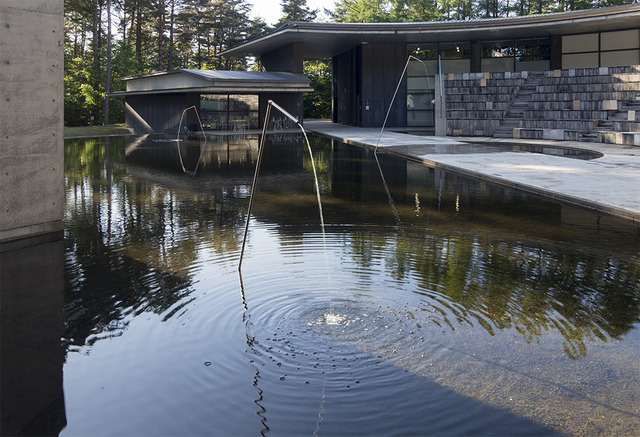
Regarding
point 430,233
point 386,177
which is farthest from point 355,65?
point 430,233

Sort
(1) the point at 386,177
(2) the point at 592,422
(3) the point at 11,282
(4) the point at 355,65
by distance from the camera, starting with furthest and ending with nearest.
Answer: (4) the point at 355,65
(1) the point at 386,177
(3) the point at 11,282
(2) the point at 592,422

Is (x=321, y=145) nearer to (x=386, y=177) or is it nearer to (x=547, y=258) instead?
(x=386, y=177)

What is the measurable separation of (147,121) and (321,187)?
123ft

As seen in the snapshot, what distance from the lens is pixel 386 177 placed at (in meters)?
19.3

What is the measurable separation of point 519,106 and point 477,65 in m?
10.3

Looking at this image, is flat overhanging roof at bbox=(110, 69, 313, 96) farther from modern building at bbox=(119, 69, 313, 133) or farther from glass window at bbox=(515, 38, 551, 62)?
glass window at bbox=(515, 38, 551, 62)

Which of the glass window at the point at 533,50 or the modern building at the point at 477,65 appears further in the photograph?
the glass window at the point at 533,50

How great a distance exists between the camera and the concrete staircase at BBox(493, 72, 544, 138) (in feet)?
118

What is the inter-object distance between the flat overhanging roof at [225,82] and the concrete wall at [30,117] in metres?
29.9

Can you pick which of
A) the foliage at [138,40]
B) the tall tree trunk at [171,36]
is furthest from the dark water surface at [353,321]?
the tall tree trunk at [171,36]

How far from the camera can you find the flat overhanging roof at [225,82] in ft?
135

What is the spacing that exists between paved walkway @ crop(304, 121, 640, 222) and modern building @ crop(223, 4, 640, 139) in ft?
15.3

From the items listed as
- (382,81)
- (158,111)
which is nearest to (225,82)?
(158,111)

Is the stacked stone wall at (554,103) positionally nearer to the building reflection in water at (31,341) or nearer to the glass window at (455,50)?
the glass window at (455,50)
